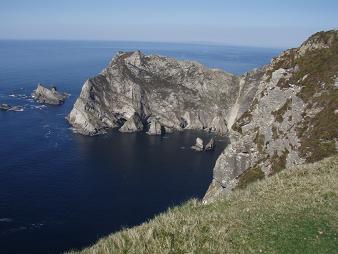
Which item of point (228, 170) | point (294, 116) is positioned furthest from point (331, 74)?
point (228, 170)

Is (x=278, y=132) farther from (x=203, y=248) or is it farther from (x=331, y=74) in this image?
(x=203, y=248)

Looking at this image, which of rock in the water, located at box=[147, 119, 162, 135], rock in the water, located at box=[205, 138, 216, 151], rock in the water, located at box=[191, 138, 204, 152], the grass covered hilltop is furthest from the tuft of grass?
rock in the water, located at box=[147, 119, 162, 135]

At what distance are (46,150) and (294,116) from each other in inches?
4170

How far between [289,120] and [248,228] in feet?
107

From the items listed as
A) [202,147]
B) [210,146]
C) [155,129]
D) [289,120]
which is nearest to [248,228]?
[289,120]

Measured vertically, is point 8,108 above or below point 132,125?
above

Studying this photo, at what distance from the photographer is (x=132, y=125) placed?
574 feet

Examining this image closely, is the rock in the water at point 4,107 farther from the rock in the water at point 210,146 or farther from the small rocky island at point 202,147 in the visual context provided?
the rock in the water at point 210,146

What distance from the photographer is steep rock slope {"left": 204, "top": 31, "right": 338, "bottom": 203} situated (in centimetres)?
4262

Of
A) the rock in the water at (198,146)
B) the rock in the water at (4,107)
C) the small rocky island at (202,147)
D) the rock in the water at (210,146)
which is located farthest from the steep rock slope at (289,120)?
the rock in the water at (4,107)

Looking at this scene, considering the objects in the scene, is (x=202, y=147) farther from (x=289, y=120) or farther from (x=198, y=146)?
(x=289, y=120)

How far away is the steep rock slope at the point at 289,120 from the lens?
4262cm

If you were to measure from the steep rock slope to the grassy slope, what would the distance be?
66.8 ft

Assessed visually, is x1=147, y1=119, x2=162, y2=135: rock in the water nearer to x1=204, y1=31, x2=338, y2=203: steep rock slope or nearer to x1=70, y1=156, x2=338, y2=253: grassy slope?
x1=204, y1=31, x2=338, y2=203: steep rock slope
